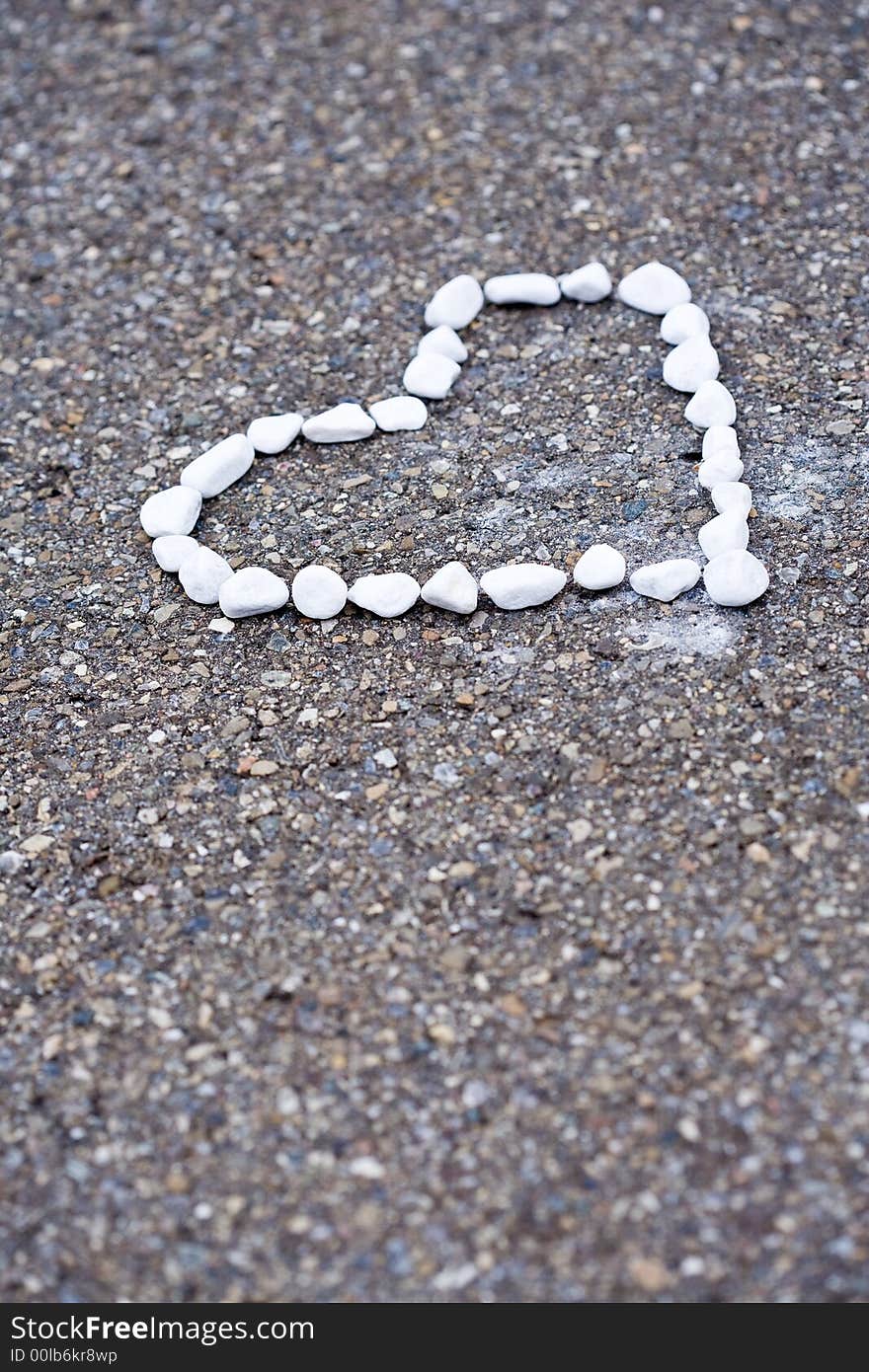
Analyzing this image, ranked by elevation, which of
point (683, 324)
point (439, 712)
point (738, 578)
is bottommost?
point (439, 712)

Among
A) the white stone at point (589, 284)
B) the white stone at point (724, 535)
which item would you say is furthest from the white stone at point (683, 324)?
the white stone at point (724, 535)

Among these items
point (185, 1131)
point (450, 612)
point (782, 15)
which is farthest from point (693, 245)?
point (185, 1131)

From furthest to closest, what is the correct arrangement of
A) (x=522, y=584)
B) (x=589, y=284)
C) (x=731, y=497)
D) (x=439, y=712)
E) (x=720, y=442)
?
(x=589, y=284), (x=720, y=442), (x=731, y=497), (x=522, y=584), (x=439, y=712)

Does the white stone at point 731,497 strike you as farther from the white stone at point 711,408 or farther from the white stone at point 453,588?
the white stone at point 453,588

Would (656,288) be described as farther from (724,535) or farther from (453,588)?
(453,588)

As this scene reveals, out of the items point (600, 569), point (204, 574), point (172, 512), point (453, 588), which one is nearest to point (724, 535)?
point (600, 569)

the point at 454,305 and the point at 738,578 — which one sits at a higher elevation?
the point at 454,305

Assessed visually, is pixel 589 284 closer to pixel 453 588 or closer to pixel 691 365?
pixel 691 365

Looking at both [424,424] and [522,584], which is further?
[424,424]

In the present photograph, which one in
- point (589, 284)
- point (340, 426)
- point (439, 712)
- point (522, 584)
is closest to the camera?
point (439, 712)
